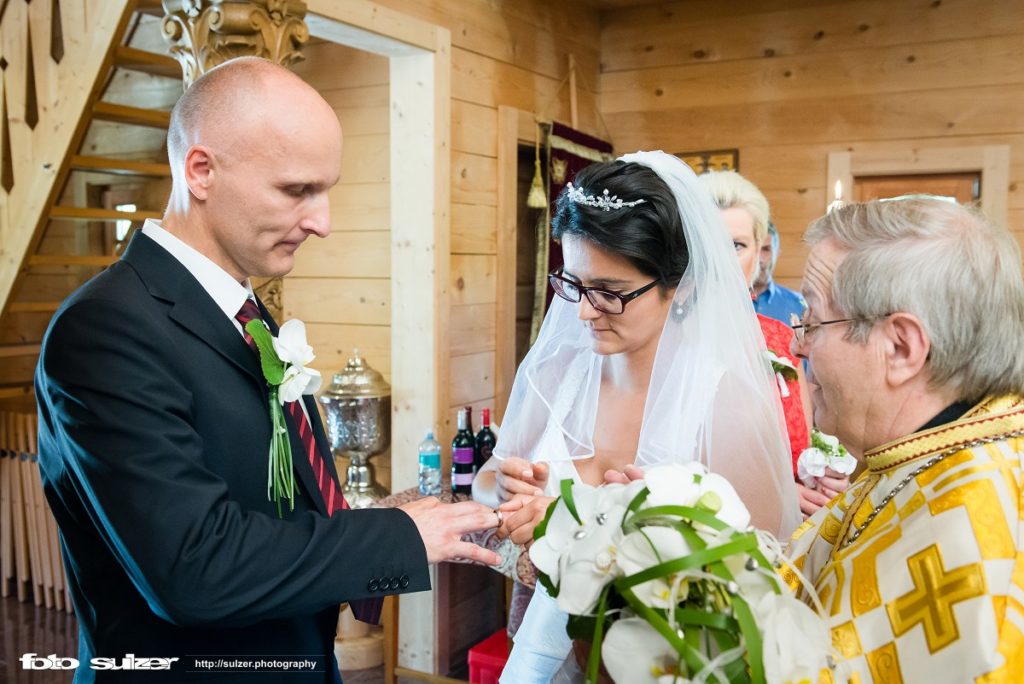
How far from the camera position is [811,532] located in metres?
1.53

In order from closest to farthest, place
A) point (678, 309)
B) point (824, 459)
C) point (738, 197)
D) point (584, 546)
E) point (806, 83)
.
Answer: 1. point (584, 546)
2. point (678, 309)
3. point (824, 459)
4. point (738, 197)
5. point (806, 83)

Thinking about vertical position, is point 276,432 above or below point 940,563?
above

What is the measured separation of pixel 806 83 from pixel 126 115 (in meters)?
3.45

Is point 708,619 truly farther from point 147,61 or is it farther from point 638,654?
point 147,61

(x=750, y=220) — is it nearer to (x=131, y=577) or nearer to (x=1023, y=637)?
(x=1023, y=637)

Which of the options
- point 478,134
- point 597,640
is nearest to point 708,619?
point 597,640

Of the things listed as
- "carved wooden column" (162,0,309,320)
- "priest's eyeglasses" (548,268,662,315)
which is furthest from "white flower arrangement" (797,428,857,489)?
"carved wooden column" (162,0,309,320)

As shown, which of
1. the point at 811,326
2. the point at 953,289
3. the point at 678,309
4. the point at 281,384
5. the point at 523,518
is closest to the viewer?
the point at 953,289

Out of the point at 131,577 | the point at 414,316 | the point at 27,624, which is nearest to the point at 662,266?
the point at 131,577

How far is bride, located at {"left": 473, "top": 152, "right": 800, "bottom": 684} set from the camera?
185 cm

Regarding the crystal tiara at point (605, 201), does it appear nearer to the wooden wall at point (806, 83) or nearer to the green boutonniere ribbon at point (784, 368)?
the green boutonniere ribbon at point (784, 368)

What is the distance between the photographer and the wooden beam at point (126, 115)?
3.90 m

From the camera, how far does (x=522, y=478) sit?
192 cm

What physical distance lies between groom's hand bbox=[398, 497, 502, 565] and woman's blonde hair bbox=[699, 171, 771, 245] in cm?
188
